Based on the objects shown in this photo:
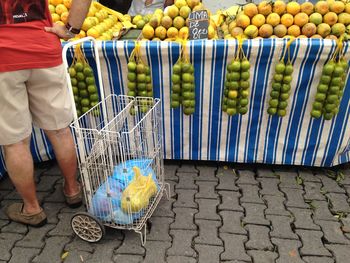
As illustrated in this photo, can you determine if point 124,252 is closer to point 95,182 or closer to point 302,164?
point 95,182

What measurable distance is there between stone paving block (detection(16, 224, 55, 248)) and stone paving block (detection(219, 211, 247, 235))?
46.6 inches

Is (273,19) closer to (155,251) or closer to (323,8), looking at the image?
(323,8)

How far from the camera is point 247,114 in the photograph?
8.66 feet

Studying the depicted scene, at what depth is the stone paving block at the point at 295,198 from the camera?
2445mm

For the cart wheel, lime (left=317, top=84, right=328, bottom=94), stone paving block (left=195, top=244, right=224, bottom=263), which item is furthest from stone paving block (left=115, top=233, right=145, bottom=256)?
lime (left=317, top=84, right=328, bottom=94)

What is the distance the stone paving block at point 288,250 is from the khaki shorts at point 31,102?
5.17 feet

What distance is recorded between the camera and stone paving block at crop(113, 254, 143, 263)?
2.01m

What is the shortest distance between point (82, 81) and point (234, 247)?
162 centimetres

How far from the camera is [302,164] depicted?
279cm

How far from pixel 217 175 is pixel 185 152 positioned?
339 millimetres

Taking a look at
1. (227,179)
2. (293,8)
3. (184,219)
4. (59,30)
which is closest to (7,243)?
(184,219)

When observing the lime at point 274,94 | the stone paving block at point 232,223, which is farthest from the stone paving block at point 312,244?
the lime at point 274,94

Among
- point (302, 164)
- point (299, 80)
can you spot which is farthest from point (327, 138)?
point (299, 80)

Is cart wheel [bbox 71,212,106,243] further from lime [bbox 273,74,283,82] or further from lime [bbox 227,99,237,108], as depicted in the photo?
lime [bbox 273,74,283,82]
